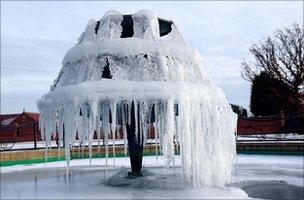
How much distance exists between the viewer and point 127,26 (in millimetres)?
9773

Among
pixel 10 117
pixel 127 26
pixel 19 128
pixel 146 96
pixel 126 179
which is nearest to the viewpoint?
pixel 146 96

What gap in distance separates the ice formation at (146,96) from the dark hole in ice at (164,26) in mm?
466

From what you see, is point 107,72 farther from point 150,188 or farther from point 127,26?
point 150,188

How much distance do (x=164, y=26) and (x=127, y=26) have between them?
3.20 feet

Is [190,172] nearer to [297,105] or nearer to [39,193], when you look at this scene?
[39,193]

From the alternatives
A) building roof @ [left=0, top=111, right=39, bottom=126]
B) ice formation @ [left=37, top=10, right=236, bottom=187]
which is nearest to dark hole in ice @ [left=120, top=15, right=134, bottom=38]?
ice formation @ [left=37, top=10, right=236, bottom=187]

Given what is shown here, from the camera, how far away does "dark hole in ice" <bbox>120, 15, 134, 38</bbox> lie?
9.63 metres

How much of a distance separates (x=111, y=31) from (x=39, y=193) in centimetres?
378

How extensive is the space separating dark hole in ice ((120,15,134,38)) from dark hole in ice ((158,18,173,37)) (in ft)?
2.38

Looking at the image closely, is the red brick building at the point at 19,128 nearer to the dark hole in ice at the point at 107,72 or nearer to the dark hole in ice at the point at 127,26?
the dark hole in ice at the point at 127,26

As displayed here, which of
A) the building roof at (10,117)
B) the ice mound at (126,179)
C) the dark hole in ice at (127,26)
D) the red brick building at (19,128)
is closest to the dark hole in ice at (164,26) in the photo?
the dark hole in ice at (127,26)

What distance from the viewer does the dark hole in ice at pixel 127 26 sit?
9633 mm

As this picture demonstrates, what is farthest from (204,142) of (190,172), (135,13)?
(135,13)

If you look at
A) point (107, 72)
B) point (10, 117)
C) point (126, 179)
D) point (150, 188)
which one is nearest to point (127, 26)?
point (107, 72)
